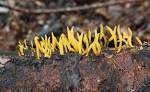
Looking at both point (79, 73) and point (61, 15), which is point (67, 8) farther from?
point (79, 73)

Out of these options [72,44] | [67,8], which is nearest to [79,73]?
[72,44]

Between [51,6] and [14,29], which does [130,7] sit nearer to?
[51,6]

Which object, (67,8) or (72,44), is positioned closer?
(72,44)

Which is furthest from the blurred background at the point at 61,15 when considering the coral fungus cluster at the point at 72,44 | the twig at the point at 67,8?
the coral fungus cluster at the point at 72,44

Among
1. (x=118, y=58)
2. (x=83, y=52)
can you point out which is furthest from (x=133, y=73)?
(x=83, y=52)

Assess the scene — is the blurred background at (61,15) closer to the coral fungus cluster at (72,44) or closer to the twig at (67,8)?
the twig at (67,8)

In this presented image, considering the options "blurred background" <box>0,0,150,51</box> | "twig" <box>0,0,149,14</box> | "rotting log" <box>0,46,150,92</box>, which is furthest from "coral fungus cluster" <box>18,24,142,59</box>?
"twig" <box>0,0,149,14</box>

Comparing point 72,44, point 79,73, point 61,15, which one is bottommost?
point 79,73
